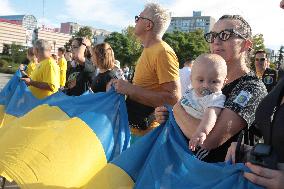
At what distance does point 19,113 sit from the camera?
544 cm

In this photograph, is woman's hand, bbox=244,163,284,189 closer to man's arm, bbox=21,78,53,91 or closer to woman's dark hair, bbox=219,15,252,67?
woman's dark hair, bbox=219,15,252,67

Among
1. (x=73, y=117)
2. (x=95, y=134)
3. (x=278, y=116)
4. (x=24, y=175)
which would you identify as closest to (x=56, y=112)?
(x=73, y=117)

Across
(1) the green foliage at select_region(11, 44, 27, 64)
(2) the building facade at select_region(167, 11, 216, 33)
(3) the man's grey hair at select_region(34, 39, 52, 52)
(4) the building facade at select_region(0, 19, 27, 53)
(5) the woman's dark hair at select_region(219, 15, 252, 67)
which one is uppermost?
(2) the building facade at select_region(167, 11, 216, 33)

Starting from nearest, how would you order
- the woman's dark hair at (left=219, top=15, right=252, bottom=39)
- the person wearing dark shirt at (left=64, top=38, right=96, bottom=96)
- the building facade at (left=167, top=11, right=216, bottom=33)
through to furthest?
the woman's dark hair at (left=219, top=15, right=252, bottom=39) < the person wearing dark shirt at (left=64, top=38, right=96, bottom=96) < the building facade at (left=167, top=11, right=216, bottom=33)

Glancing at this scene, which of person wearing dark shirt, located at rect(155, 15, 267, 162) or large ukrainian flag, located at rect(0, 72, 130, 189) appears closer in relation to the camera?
person wearing dark shirt, located at rect(155, 15, 267, 162)

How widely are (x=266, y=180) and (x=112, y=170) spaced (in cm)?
120

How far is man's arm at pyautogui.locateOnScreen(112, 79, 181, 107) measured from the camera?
3609 millimetres

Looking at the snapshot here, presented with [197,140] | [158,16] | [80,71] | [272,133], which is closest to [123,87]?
[158,16]

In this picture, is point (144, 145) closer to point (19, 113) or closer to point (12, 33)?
point (19, 113)

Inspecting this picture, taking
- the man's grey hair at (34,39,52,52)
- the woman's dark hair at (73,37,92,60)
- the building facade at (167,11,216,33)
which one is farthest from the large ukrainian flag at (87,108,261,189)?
the building facade at (167,11,216,33)

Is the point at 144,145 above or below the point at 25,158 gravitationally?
above

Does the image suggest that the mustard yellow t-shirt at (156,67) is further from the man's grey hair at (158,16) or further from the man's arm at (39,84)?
the man's arm at (39,84)

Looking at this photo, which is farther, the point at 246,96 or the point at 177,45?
the point at 177,45

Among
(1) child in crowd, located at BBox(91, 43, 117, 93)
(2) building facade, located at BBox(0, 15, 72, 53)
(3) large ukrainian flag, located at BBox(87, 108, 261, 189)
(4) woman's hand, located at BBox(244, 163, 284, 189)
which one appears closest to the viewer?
(4) woman's hand, located at BBox(244, 163, 284, 189)
